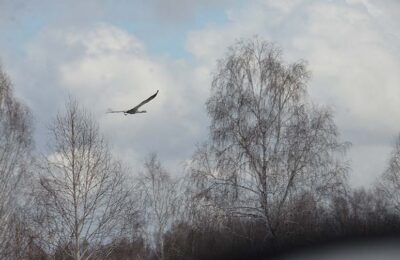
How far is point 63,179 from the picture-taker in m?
22.1

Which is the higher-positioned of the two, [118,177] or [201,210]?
[118,177]

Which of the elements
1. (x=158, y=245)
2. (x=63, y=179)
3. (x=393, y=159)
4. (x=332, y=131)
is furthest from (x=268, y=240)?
(x=393, y=159)

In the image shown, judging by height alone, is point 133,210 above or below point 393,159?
below

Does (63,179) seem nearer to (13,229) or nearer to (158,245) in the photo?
(13,229)

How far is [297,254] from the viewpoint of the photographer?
2314cm

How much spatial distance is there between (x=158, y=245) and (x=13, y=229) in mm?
18506

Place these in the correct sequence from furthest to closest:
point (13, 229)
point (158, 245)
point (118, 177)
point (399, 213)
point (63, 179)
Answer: point (158, 245)
point (399, 213)
point (13, 229)
point (118, 177)
point (63, 179)

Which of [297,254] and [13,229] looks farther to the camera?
[13,229]

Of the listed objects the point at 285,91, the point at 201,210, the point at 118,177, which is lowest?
the point at 201,210

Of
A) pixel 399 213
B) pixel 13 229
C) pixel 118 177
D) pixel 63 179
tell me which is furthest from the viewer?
pixel 399 213

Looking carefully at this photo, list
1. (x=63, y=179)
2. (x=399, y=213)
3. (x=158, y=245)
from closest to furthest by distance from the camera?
(x=63, y=179), (x=399, y=213), (x=158, y=245)

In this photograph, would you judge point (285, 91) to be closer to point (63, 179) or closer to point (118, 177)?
point (118, 177)

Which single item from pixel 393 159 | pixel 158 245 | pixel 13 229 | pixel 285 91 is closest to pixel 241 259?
pixel 285 91

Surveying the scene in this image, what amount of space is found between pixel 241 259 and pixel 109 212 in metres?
5.07
